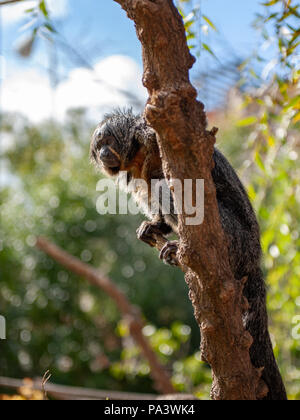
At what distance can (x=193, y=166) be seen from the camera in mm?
1393

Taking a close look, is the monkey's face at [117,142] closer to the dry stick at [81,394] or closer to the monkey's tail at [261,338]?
the monkey's tail at [261,338]

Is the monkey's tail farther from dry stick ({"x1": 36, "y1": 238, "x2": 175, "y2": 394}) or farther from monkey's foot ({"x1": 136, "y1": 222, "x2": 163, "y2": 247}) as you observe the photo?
dry stick ({"x1": 36, "y1": 238, "x2": 175, "y2": 394})

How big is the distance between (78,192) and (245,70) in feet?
10.5

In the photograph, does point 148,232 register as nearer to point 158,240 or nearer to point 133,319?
point 158,240

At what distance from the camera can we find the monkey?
2.01m

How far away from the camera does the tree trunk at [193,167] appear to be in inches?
52.8

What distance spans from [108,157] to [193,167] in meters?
0.93

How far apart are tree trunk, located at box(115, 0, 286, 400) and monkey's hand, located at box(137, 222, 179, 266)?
406 millimetres

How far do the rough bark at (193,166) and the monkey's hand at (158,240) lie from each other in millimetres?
392

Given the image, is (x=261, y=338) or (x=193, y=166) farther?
(x=261, y=338)

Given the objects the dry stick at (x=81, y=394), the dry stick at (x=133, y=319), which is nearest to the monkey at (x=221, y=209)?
the dry stick at (x=81, y=394)

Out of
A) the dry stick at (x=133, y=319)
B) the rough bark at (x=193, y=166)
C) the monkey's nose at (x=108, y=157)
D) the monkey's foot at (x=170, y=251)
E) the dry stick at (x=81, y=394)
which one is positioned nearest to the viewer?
the rough bark at (x=193, y=166)

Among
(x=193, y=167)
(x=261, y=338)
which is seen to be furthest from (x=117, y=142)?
(x=261, y=338)
